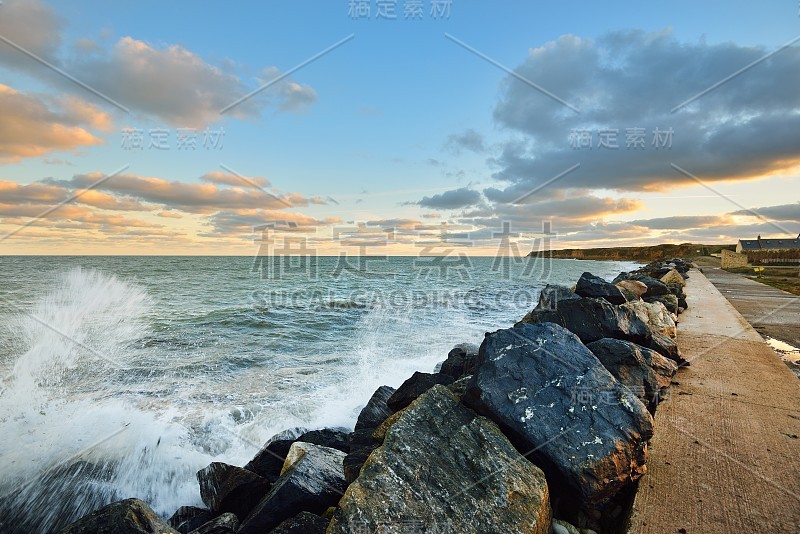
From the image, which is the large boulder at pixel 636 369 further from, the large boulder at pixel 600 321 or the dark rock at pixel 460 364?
the dark rock at pixel 460 364

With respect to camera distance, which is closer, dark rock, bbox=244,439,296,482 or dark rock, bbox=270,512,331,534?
dark rock, bbox=270,512,331,534

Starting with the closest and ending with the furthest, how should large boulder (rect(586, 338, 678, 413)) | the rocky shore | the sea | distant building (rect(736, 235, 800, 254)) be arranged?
the rocky shore
large boulder (rect(586, 338, 678, 413))
the sea
distant building (rect(736, 235, 800, 254))

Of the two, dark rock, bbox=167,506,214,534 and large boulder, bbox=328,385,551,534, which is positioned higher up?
large boulder, bbox=328,385,551,534

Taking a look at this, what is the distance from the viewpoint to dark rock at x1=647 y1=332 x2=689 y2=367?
537 centimetres

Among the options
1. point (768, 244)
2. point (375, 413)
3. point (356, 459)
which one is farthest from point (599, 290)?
point (768, 244)

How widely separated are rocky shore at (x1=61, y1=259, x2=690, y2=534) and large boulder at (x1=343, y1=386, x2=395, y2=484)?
21mm

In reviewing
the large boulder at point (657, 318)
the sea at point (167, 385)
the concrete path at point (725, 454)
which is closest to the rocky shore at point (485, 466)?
the concrete path at point (725, 454)

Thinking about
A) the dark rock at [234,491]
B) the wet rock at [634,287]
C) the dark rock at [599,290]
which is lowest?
the dark rock at [234,491]

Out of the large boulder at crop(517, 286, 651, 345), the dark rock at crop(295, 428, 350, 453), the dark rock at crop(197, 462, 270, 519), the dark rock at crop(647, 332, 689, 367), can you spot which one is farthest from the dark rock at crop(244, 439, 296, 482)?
the dark rock at crop(647, 332, 689, 367)

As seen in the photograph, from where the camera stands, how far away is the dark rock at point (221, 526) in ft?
10.5

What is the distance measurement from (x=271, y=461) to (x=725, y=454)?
4.50 metres

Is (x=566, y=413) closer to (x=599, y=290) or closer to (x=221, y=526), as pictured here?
(x=221, y=526)

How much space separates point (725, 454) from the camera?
316cm

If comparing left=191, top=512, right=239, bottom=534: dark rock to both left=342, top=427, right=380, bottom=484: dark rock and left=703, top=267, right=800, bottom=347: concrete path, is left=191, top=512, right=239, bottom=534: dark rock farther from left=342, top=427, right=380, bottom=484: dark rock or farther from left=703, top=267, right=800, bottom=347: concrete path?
left=703, top=267, right=800, bottom=347: concrete path
